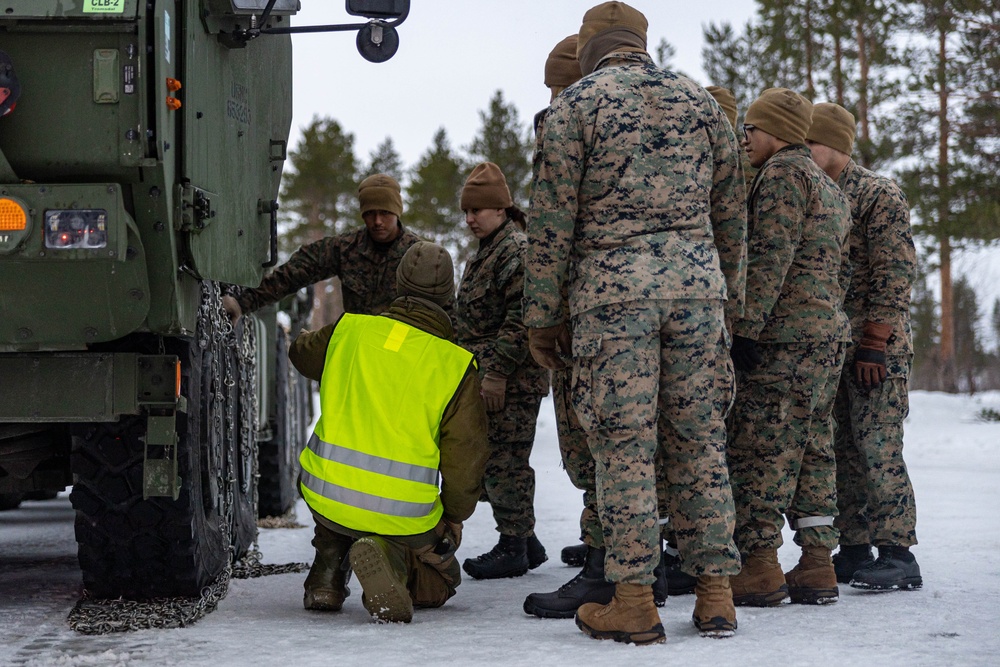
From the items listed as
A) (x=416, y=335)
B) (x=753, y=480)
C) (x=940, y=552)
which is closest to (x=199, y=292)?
(x=416, y=335)

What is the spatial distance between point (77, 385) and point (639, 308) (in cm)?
187

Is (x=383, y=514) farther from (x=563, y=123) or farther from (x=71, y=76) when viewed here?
(x=71, y=76)

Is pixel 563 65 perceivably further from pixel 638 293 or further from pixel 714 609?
pixel 714 609

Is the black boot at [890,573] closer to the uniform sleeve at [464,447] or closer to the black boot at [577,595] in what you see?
the black boot at [577,595]

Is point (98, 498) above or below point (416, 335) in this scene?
below

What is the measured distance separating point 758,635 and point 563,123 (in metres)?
1.81

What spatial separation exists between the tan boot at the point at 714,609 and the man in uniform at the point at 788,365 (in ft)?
2.23

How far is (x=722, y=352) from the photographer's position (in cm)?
410

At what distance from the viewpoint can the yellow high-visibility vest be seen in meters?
4.38

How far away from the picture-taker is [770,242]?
4.78 meters

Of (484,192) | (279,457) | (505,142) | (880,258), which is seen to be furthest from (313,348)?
(505,142)

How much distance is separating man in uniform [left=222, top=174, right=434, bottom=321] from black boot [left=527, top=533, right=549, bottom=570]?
1.41 metres

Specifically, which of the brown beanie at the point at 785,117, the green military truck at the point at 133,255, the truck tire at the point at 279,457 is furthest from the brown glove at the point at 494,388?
the truck tire at the point at 279,457

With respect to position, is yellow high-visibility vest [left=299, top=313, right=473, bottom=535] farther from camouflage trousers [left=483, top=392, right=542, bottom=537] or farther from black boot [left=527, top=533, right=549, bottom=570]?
black boot [left=527, top=533, right=549, bottom=570]
